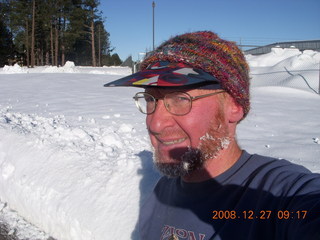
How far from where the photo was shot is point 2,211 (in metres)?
3.47

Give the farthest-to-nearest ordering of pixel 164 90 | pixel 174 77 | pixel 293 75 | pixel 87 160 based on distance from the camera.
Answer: pixel 293 75 < pixel 87 160 < pixel 164 90 < pixel 174 77

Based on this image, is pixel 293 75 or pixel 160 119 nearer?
pixel 160 119

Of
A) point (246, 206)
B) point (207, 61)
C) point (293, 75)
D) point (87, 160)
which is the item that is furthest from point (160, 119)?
point (293, 75)

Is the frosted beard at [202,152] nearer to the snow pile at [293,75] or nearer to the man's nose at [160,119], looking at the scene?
the man's nose at [160,119]

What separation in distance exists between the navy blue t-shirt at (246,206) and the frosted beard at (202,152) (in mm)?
98

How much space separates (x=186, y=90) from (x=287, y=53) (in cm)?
1773

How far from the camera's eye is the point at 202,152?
1473 mm

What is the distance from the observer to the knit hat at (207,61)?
146 centimetres

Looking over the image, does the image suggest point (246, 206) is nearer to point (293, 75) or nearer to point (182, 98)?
point (182, 98)

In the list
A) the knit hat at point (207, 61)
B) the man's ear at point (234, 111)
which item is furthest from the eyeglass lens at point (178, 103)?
the man's ear at point (234, 111)

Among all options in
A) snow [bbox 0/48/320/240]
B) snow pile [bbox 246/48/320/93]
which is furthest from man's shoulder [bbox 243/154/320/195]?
snow pile [bbox 246/48/320/93]

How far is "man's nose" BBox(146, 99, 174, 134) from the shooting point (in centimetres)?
151

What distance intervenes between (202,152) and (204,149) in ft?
0.06

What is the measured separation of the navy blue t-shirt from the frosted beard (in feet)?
0.32
